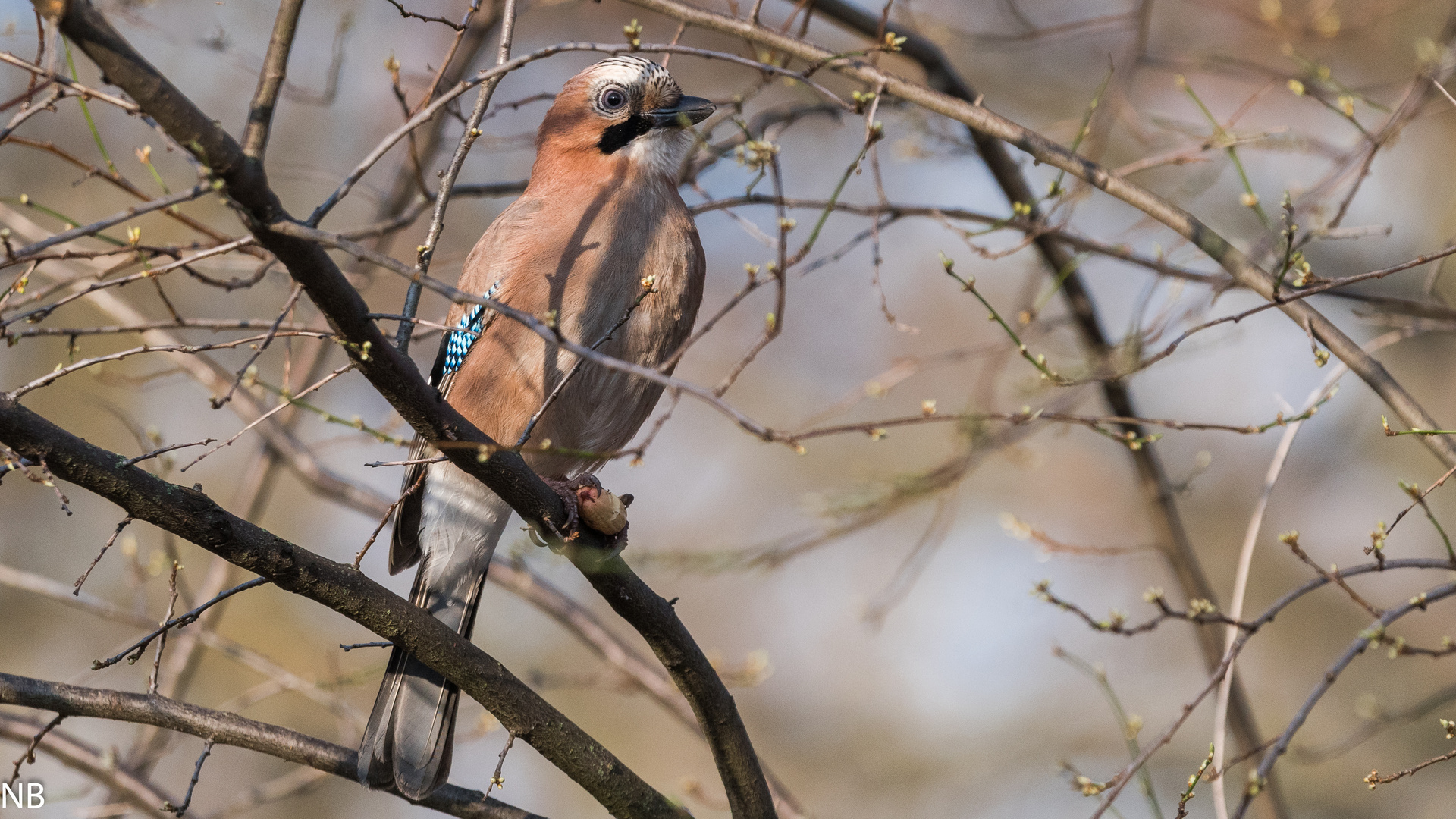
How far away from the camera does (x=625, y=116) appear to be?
181 inches

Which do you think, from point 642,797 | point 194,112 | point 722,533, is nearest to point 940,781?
point 722,533

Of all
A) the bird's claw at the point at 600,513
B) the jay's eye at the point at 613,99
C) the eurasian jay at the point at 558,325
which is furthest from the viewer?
the jay's eye at the point at 613,99

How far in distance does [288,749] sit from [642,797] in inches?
38.1

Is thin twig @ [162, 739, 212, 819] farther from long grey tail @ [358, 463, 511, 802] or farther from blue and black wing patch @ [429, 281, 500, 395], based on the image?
blue and black wing patch @ [429, 281, 500, 395]

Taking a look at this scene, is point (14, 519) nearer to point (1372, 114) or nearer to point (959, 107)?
point (959, 107)

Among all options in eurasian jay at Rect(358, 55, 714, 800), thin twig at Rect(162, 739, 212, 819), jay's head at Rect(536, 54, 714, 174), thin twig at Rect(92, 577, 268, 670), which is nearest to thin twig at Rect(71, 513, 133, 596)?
thin twig at Rect(92, 577, 268, 670)

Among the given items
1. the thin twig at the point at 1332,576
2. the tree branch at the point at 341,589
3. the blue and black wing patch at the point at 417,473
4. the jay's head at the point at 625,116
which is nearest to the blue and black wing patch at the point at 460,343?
the blue and black wing patch at the point at 417,473

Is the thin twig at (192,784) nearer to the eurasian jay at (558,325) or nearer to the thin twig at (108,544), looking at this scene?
the thin twig at (108,544)

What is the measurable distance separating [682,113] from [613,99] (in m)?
0.37

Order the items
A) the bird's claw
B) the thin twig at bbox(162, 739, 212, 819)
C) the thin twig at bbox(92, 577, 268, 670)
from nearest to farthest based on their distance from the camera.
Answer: the thin twig at bbox(92, 577, 268, 670), the thin twig at bbox(162, 739, 212, 819), the bird's claw

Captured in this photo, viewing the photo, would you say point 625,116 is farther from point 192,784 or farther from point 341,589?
point 192,784

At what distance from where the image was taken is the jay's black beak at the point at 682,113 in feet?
14.4

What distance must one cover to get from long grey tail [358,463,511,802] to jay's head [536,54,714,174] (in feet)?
4.57

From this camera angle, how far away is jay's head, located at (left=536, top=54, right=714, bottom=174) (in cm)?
452
